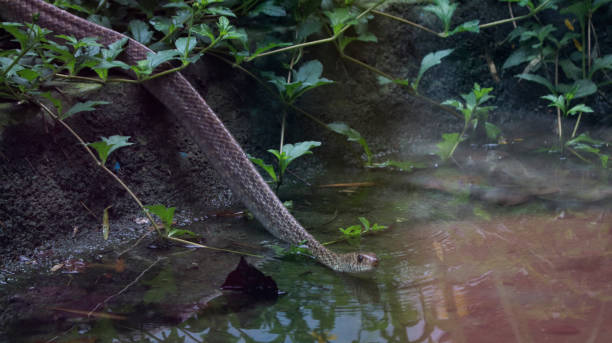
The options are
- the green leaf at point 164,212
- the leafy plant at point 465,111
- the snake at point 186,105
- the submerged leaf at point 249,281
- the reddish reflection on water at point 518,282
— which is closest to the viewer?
the reddish reflection on water at point 518,282

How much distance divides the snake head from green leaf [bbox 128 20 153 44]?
2.21 metres

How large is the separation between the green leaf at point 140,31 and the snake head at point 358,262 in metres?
2.21

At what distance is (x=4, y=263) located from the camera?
2.90 m

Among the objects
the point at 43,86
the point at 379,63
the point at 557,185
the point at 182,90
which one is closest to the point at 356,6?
the point at 379,63

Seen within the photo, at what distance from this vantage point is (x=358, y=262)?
2.73m

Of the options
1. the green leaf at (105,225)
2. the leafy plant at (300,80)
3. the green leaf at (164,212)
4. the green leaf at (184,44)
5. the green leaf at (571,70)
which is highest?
the green leaf at (184,44)

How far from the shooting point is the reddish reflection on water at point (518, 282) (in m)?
1.96

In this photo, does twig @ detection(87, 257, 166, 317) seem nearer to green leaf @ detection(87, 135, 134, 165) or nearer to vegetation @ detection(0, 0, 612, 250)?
vegetation @ detection(0, 0, 612, 250)

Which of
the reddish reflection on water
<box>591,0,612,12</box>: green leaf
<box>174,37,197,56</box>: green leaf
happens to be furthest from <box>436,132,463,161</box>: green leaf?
<box>174,37,197,56</box>: green leaf

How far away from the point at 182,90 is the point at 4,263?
1.54 metres

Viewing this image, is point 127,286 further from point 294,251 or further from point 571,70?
point 571,70

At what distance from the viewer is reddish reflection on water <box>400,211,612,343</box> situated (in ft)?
6.44

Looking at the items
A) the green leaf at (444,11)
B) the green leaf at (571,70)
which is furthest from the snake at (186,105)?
the green leaf at (571,70)

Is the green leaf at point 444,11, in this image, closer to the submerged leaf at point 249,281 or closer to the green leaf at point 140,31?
the green leaf at point 140,31
